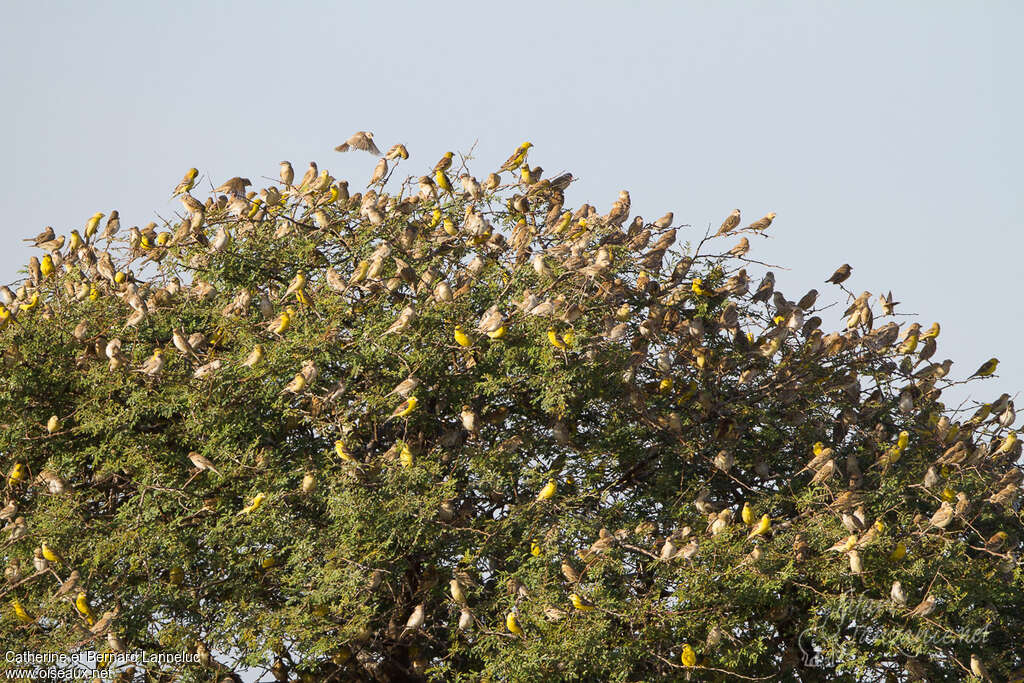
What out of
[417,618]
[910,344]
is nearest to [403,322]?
[417,618]

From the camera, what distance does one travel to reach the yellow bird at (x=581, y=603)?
9750 millimetres

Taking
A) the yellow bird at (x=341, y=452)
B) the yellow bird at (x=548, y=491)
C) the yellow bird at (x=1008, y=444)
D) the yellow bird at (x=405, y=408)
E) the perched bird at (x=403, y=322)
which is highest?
the yellow bird at (x=1008, y=444)

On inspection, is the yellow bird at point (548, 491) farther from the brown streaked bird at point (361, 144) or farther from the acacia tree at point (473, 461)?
the brown streaked bird at point (361, 144)

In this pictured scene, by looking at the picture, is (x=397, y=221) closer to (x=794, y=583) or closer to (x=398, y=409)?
(x=398, y=409)

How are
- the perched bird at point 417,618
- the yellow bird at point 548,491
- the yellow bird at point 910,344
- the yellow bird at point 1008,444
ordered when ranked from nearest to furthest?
the yellow bird at point 548,491 < the perched bird at point 417,618 < the yellow bird at point 1008,444 < the yellow bird at point 910,344

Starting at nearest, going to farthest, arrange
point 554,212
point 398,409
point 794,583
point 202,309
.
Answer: point 794,583, point 398,409, point 202,309, point 554,212

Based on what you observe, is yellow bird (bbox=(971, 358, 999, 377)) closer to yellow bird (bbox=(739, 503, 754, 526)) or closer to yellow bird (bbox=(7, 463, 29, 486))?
yellow bird (bbox=(739, 503, 754, 526))

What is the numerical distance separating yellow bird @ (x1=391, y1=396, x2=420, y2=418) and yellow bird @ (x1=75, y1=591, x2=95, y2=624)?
2.64m

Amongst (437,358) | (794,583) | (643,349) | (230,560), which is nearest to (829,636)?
(794,583)

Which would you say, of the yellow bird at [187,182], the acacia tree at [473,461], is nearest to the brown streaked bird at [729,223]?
the acacia tree at [473,461]

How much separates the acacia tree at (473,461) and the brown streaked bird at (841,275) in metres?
0.59

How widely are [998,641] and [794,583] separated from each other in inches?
109

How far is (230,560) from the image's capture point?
10500mm

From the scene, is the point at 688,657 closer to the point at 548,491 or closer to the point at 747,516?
the point at 747,516
